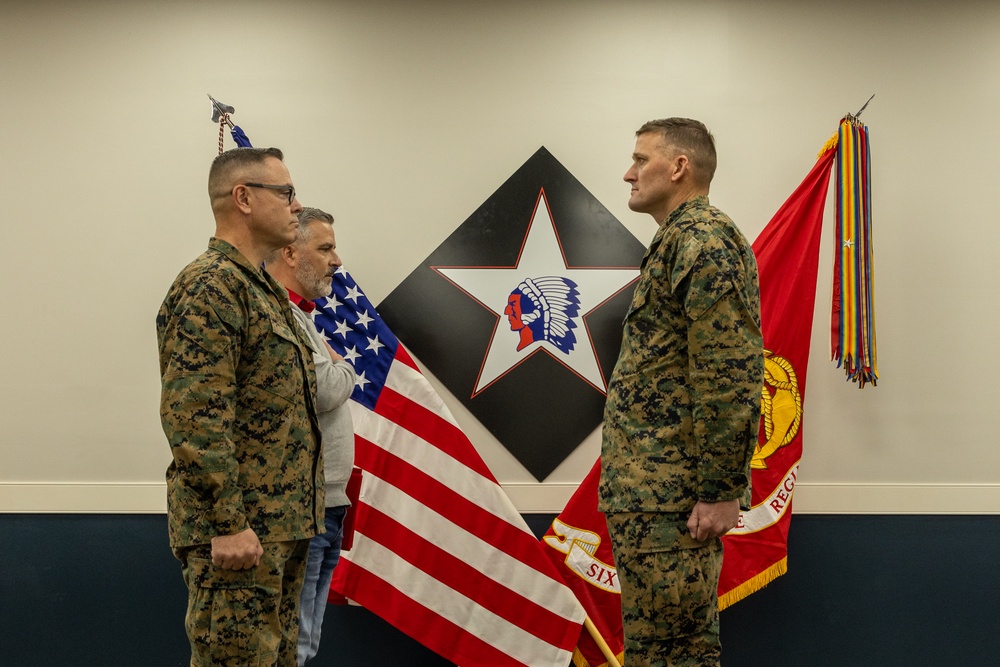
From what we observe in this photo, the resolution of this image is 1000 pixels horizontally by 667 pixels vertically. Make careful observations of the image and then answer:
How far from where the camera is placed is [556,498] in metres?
2.88

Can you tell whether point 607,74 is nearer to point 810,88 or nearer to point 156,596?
point 810,88

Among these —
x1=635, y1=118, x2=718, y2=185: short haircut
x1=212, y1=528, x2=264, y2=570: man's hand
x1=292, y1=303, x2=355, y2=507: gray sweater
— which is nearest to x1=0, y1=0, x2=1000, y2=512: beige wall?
x1=292, y1=303, x2=355, y2=507: gray sweater

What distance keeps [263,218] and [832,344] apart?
1925 millimetres

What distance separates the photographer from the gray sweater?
2152 millimetres

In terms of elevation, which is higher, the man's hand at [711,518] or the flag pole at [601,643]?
the man's hand at [711,518]

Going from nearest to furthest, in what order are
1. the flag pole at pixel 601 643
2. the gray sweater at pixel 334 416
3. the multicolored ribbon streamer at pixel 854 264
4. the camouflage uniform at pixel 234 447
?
the camouflage uniform at pixel 234 447 → the gray sweater at pixel 334 416 → the flag pole at pixel 601 643 → the multicolored ribbon streamer at pixel 854 264

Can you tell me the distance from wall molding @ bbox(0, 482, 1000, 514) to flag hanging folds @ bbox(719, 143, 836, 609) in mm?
238

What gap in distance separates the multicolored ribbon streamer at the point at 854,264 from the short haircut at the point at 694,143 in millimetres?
1032

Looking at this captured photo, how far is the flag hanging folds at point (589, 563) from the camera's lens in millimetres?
2703

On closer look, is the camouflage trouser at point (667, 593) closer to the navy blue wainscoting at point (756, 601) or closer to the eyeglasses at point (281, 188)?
the eyeglasses at point (281, 188)

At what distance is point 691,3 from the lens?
297 centimetres

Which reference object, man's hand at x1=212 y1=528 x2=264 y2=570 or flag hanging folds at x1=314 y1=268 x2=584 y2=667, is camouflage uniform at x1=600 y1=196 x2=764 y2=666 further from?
flag hanging folds at x1=314 y1=268 x2=584 y2=667

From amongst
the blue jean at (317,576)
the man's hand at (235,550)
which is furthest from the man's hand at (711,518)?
the blue jean at (317,576)

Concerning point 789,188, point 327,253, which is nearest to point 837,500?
point 789,188
